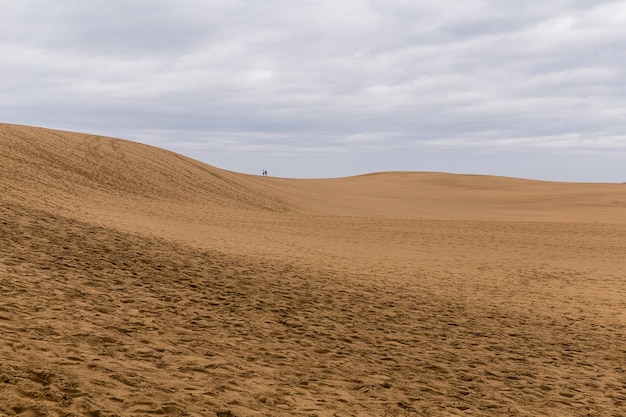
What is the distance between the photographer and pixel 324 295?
44.8ft

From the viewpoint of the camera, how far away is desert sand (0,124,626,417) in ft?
23.0

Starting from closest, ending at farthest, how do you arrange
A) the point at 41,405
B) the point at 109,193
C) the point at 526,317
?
the point at 41,405 < the point at 526,317 < the point at 109,193

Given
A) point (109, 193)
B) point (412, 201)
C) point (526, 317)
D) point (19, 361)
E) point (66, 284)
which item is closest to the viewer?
point (19, 361)

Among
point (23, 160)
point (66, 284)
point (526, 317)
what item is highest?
point (23, 160)

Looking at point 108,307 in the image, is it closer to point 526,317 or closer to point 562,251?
point 526,317

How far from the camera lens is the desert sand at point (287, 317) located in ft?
23.0

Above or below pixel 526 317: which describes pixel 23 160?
above

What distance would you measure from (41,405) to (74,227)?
12.2m

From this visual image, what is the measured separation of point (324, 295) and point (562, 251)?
15.3 metres

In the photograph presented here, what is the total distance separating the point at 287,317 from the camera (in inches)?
447

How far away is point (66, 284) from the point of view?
35.5 ft

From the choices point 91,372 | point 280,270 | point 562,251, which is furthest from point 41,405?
point 562,251

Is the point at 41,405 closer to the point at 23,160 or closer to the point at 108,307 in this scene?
the point at 108,307

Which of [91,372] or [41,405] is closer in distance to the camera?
[41,405]
